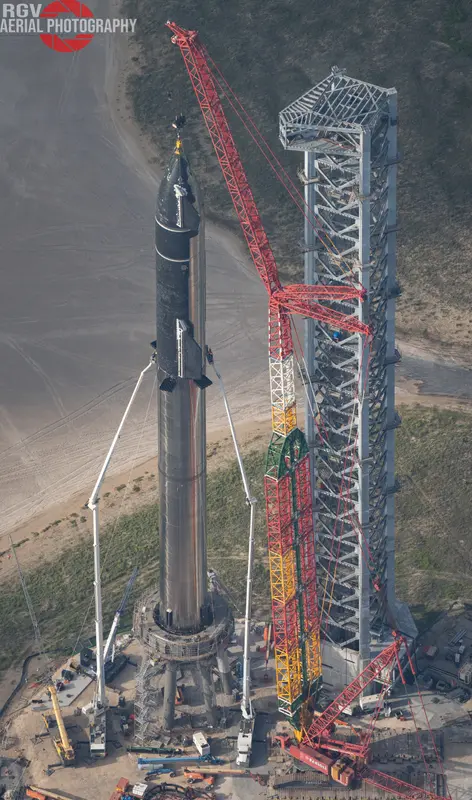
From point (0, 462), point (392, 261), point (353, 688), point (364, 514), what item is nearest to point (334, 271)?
point (392, 261)

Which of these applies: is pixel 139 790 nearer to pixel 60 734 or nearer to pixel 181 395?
pixel 60 734

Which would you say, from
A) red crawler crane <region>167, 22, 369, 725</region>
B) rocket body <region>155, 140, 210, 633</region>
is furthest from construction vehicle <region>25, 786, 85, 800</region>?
red crawler crane <region>167, 22, 369, 725</region>

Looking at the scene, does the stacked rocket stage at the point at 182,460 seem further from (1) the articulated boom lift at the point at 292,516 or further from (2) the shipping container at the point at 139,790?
(2) the shipping container at the point at 139,790

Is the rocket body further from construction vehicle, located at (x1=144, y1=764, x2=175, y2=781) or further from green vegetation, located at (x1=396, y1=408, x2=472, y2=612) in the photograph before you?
green vegetation, located at (x1=396, y1=408, x2=472, y2=612)

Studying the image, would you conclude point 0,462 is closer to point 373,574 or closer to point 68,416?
point 68,416

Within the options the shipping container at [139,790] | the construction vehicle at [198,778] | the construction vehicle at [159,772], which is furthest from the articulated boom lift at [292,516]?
the shipping container at [139,790]

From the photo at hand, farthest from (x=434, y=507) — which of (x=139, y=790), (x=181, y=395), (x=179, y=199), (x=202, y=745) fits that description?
(x=179, y=199)

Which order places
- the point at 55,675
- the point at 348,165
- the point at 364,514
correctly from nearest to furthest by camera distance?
the point at 348,165 → the point at 364,514 → the point at 55,675
